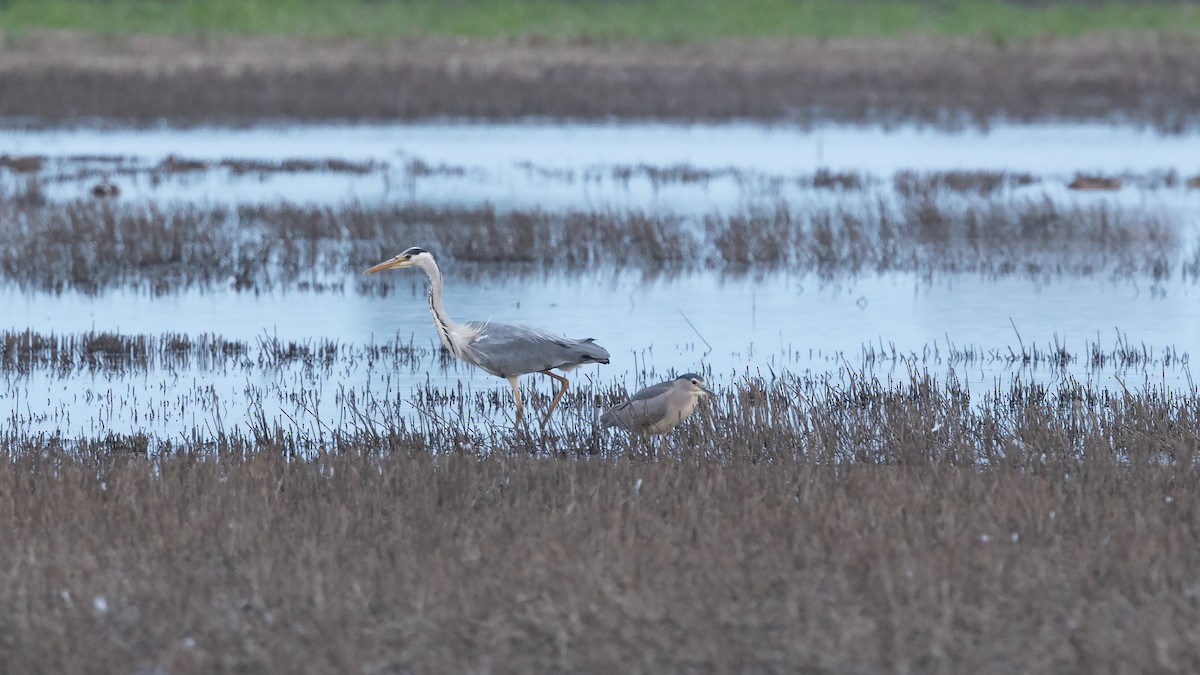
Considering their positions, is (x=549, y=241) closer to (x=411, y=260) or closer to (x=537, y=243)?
(x=537, y=243)

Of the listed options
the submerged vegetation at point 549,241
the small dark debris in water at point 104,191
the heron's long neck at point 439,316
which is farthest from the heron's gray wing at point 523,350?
the small dark debris in water at point 104,191

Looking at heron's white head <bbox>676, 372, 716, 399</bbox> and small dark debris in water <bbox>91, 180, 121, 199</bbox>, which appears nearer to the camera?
heron's white head <bbox>676, 372, 716, 399</bbox>

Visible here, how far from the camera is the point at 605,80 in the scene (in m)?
40.2

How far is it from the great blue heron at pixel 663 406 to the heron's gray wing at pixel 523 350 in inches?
35.2

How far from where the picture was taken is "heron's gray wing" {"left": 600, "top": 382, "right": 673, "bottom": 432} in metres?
7.69

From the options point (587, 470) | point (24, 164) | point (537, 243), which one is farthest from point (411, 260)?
point (24, 164)

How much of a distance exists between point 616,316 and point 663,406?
19.5ft

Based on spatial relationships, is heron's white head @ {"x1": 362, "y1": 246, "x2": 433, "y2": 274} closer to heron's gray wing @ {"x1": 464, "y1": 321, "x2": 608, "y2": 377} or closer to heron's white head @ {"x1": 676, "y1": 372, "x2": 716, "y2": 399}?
heron's gray wing @ {"x1": 464, "y1": 321, "x2": 608, "y2": 377}

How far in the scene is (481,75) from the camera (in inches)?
1593

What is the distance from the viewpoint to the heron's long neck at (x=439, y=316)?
8.91 m

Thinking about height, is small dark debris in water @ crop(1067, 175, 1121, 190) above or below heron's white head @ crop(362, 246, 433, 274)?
above

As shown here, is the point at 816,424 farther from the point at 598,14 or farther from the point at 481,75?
the point at 598,14

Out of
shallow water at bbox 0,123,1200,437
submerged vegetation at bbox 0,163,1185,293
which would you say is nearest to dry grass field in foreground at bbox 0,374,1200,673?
shallow water at bbox 0,123,1200,437

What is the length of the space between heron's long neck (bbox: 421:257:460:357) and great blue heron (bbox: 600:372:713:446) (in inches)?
52.9
